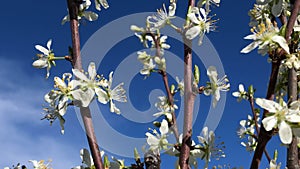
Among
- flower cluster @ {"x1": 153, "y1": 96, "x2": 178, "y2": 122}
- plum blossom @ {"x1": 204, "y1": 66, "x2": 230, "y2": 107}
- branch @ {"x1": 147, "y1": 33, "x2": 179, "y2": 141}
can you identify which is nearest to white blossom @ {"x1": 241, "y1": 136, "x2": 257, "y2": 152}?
flower cluster @ {"x1": 153, "y1": 96, "x2": 178, "y2": 122}

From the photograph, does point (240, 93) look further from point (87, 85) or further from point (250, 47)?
point (87, 85)

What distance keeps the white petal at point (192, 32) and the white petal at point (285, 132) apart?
63 centimetres

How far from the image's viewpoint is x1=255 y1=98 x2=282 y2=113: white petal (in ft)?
5.08

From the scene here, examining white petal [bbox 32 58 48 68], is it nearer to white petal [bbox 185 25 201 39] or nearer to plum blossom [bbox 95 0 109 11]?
plum blossom [bbox 95 0 109 11]

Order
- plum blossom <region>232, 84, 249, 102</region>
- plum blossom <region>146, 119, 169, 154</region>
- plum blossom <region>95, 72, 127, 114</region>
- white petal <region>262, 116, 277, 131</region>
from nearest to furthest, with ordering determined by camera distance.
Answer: white petal <region>262, 116, 277, 131</region> → plum blossom <region>146, 119, 169, 154</region> → plum blossom <region>95, 72, 127, 114</region> → plum blossom <region>232, 84, 249, 102</region>

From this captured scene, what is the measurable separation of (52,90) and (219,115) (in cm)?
91

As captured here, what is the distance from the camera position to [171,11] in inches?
91.8

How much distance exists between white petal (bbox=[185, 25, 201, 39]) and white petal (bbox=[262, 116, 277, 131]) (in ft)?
1.89

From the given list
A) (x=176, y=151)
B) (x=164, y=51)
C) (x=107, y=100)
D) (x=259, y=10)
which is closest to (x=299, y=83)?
(x=259, y=10)

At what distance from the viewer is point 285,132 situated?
157cm

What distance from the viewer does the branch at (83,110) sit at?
5.57ft

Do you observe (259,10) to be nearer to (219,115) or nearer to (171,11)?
(171,11)

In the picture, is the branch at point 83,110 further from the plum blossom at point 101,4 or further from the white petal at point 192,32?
the white petal at point 192,32

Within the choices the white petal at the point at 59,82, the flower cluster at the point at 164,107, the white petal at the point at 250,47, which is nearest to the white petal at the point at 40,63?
the white petal at the point at 59,82
